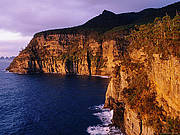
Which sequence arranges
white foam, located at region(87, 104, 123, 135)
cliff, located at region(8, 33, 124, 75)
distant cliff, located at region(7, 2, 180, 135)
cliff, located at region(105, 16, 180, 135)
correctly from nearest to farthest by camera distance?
cliff, located at region(105, 16, 180, 135) < distant cliff, located at region(7, 2, 180, 135) < white foam, located at region(87, 104, 123, 135) < cliff, located at region(8, 33, 124, 75)

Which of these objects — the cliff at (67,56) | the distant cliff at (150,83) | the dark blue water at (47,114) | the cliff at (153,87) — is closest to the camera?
the cliff at (153,87)

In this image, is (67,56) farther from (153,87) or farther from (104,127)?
(153,87)

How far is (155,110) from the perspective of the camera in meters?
26.8

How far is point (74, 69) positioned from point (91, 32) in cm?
4562

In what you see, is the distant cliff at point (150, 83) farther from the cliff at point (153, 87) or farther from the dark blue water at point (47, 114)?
the dark blue water at point (47, 114)

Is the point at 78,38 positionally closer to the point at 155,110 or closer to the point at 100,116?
the point at 100,116

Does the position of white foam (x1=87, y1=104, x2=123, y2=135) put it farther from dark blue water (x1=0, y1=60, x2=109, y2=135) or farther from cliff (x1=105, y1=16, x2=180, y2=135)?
cliff (x1=105, y1=16, x2=180, y2=135)

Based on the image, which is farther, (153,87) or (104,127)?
(104,127)

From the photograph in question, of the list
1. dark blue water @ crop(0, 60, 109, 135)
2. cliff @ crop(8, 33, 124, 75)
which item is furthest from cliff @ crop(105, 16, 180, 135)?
cliff @ crop(8, 33, 124, 75)

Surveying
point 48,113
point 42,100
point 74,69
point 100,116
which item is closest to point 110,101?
point 100,116

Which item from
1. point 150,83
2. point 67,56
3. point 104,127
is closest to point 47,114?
point 104,127

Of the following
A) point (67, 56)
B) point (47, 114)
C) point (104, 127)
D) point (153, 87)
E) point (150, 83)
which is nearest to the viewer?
point (153, 87)

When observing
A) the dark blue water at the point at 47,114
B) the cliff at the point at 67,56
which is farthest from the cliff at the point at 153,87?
the cliff at the point at 67,56

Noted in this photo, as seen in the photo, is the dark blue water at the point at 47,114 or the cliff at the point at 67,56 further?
the cliff at the point at 67,56
